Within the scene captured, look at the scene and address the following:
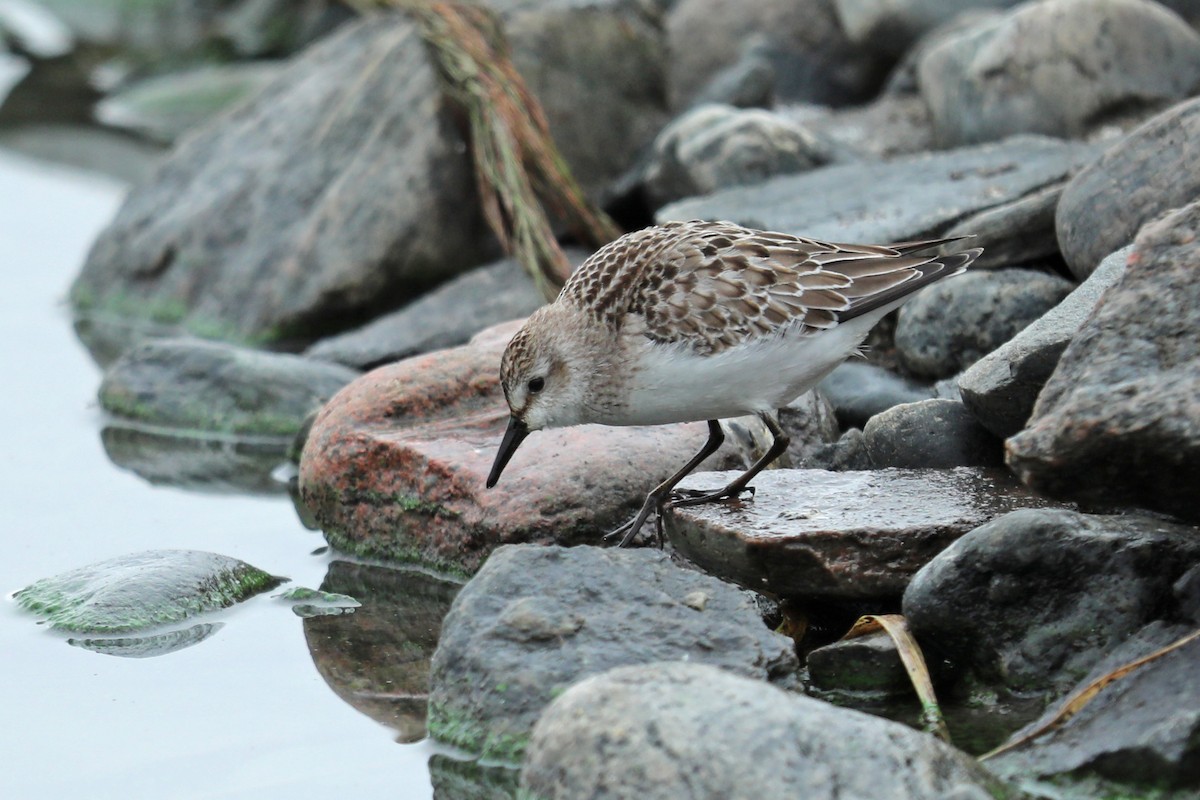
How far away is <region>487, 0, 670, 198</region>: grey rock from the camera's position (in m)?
11.2

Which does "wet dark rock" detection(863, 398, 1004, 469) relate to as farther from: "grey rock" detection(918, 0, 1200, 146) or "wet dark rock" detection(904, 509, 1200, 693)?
"grey rock" detection(918, 0, 1200, 146)

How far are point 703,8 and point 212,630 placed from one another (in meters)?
8.24

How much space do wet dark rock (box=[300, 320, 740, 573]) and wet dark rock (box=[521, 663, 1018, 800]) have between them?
6.97 ft

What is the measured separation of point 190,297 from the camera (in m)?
11.3

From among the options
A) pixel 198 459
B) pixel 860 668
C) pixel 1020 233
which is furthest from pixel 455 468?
pixel 1020 233

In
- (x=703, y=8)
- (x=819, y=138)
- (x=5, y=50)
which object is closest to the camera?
(x=819, y=138)

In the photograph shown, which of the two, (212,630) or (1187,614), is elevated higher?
(1187,614)

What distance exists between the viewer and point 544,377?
19.5ft

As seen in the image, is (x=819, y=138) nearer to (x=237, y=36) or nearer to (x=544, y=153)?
(x=544, y=153)

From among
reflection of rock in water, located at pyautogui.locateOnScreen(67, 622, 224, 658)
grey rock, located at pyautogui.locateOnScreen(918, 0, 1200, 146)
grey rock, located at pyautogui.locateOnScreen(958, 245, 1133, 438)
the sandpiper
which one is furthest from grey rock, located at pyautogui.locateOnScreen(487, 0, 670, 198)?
reflection of rock in water, located at pyautogui.locateOnScreen(67, 622, 224, 658)

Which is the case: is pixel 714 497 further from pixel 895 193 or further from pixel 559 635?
pixel 895 193

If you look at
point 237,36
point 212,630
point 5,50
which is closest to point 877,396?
point 212,630

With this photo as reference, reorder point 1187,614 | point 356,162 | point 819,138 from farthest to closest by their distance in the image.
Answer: point 356,162, point 819,138, point 1187,614

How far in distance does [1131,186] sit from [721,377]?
243cm
